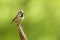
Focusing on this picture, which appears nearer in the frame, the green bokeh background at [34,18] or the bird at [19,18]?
the bird at [19,18]

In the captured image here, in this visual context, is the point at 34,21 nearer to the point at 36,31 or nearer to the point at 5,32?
the point at 36,31

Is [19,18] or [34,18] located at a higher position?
[34,18]

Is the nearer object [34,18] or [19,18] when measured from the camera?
[19,18]

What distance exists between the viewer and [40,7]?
798cm

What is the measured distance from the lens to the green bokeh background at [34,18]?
25.7 feet

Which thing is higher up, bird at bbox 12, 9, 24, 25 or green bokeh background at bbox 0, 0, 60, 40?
green bokeh background at bbox 0, 0, 60, 40

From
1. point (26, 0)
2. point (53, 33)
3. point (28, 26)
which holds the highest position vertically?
point (26, 0)

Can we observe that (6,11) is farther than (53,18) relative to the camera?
No

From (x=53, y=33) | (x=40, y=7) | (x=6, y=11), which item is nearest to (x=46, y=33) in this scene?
(x=53, y=33)

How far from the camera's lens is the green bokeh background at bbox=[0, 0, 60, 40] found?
7840mm

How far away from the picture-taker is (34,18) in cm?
795

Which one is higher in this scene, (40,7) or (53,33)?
(40,7)

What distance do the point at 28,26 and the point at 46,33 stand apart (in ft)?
1.82

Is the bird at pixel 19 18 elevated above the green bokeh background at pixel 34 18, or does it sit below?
below
